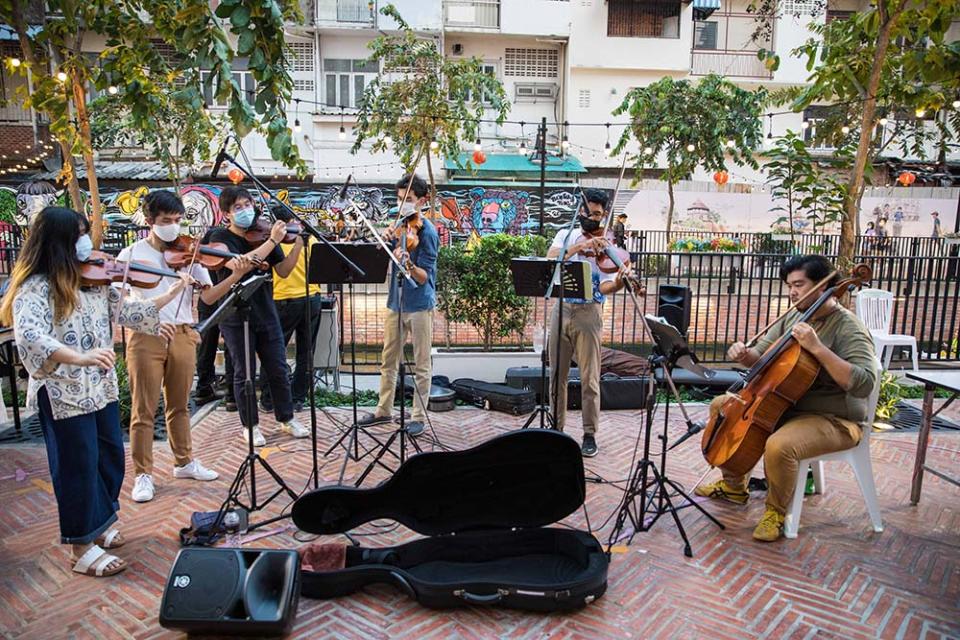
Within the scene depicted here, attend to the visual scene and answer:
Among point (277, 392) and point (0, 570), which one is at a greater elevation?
point (277, 392)

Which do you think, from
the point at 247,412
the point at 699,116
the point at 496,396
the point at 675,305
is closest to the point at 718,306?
the point at 496,396

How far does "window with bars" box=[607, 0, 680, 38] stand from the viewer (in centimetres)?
2220

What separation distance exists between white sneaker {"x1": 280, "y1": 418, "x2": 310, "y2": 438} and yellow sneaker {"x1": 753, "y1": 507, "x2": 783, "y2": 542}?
3.69 metres

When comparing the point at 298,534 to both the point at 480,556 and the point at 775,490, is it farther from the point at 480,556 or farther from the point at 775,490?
the point at 775,490

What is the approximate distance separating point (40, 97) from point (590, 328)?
5.23 metres

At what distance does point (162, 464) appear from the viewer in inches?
203

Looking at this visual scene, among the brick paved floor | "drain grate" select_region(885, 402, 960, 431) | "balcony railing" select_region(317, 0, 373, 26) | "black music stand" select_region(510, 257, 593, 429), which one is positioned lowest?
"drain grate" select_region(885, 402, 960, 431)

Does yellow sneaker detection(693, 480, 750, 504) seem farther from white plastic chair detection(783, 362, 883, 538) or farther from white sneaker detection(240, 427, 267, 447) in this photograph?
white sneaker detection(240, 427, 267, 447)

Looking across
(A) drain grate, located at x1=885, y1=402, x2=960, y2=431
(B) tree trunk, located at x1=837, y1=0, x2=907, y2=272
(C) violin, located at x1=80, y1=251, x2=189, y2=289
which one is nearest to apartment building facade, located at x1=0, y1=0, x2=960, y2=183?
(B) tree trunk, located at x1=837, y1=0, x2=907, y2=272

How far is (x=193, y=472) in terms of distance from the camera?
483 cm

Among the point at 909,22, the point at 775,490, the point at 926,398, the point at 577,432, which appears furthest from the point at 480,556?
the point at 909,22

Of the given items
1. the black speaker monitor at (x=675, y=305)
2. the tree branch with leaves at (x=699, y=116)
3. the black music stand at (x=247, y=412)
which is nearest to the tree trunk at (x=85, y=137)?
the black music stand at (x=247, y=412)

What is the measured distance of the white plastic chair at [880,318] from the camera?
7801 mm

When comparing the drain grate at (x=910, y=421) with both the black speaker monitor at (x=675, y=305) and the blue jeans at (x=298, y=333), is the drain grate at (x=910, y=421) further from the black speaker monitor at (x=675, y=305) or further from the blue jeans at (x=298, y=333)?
the blue jeans at (x=298, y=333)
